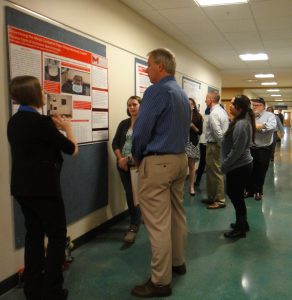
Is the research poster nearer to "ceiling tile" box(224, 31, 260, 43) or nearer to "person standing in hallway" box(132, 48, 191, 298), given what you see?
"ceiling tile" box(224, 31, 260, 43)

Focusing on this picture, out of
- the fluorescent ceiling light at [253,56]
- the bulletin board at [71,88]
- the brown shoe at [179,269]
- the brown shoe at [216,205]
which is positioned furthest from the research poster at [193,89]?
the brown shoe at [179,269]

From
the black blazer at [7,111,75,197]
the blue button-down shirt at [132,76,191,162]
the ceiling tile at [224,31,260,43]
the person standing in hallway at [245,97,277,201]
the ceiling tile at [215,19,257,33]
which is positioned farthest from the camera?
the ceiling tile at [224,31,260,43]

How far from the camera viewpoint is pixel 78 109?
9.72 feet

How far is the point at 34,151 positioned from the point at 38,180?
0.52 ft

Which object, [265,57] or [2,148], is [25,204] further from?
[265,57]

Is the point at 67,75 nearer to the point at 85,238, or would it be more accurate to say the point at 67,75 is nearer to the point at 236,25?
the point at 85,238

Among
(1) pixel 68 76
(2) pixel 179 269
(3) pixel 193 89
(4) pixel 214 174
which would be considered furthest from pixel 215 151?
(1) pixel 68 76

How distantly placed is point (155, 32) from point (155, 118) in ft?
9.72

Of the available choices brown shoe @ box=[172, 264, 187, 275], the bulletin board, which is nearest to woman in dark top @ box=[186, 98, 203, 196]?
the bulletin board

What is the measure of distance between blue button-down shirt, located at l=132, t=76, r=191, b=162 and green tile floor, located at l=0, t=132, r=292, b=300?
0.98m

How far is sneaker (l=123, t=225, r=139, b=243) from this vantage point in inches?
127

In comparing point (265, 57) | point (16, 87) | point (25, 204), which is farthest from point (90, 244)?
point (265, 57)

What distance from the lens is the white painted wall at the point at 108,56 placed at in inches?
88.4

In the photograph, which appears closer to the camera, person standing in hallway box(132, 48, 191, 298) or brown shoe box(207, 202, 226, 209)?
person standing in hallway box(132, 48, 191, 298)
